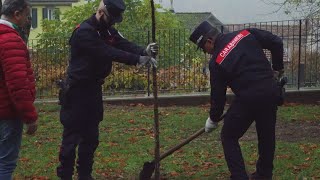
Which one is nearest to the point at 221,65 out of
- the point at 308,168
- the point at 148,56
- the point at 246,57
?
the point at 246,57

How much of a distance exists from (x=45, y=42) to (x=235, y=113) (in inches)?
375

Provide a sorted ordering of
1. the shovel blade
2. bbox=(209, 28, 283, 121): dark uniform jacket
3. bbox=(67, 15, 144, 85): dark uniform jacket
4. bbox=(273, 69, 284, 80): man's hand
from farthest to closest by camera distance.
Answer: the shovel blade, bbox=(273, 69, 284, 80): man's hand, bbox=(67, 15, 144, 85): dark uniform jacket, bbox=(209, 28, 283, 121): dark uniform jacket

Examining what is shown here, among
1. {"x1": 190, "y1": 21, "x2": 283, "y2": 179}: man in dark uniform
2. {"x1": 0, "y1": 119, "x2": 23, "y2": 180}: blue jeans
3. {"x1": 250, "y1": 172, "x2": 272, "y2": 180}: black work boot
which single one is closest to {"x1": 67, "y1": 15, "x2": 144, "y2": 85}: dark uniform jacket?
{"x1": 190, "y1": 21, "x2": 283, "y2": 179}: man in dark uniform

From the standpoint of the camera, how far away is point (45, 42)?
47.2ft

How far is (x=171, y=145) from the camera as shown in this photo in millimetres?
8852

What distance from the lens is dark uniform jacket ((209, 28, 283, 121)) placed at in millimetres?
5512

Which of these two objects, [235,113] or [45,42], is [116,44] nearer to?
[235,113]

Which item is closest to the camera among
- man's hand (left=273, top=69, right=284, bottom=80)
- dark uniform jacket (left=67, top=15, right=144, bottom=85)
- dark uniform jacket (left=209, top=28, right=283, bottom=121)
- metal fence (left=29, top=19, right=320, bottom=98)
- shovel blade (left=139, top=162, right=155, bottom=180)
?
dark uniform jacket (left=209, top=28, right=283, bottom=121)

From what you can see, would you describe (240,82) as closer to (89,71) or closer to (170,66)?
(89,71)

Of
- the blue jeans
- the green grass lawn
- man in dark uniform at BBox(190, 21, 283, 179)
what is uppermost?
man in dark uniform at BBox(190, 21, 283, 179)

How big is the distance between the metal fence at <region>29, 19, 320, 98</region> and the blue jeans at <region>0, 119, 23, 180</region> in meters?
8.84

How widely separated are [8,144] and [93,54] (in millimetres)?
1328

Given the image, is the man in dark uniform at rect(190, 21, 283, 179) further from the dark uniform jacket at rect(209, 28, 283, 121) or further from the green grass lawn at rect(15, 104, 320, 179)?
the green grass lawn at rect(15, 104, 320, 179)

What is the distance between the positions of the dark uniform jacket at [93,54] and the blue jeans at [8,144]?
3.64 feet
